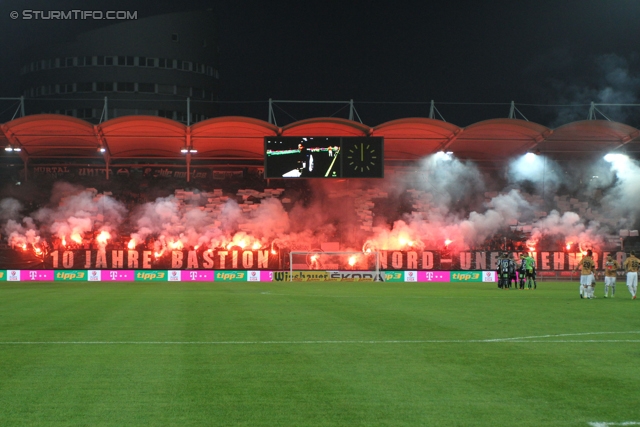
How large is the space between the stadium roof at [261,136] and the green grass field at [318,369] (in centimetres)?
3179

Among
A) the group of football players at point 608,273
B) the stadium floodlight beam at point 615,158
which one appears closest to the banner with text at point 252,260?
the stadium floodlight beam at point 615,158

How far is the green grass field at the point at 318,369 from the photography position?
304 inches

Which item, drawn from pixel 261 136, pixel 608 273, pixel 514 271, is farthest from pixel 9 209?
pixel 608 273

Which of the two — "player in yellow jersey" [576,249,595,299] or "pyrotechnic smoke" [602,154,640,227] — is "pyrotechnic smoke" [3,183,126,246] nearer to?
"pyrotechnic smoke" [602,154,640,227]

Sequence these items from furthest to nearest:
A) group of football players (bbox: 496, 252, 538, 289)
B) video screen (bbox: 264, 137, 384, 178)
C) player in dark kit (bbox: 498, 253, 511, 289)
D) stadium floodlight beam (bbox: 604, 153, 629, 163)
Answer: stadium floodlight beam (bbox: 604, 153, 629, 163) < video screen (bbox: 264, 137, 384, 178) < player in dark kit (bbox: 498, 253, 511, 289) < group of football players (bbox: 496, 252, 538, 289)

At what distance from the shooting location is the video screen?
4553cm

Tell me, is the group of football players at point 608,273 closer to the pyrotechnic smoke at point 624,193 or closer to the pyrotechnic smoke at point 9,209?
the pyrotechnic smoke at point 624,193

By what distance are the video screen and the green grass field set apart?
27252 millimetres

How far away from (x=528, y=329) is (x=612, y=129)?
40.0 meters

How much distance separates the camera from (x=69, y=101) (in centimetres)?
7988

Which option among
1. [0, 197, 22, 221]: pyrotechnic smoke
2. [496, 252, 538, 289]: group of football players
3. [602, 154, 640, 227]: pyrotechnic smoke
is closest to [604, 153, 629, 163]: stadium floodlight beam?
[602, 154, 640, 227]: pyrotechnic smoke

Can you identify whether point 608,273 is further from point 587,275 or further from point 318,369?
point 318,369

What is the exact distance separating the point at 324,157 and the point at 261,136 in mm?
7589

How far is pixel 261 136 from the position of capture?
169ft
